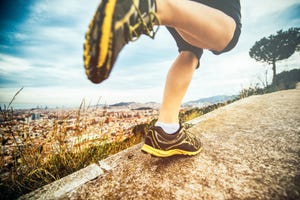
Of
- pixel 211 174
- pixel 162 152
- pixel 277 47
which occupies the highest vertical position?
pixel 277 47

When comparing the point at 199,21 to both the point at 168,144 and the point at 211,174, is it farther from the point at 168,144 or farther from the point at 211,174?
the point at 211,174

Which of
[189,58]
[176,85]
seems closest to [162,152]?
[176,85]

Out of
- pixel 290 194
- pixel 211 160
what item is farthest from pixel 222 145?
pixel 290 194

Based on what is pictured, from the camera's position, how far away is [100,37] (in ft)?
2.06

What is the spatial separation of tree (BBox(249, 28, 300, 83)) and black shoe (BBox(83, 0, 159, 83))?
2261cm

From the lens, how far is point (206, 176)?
110cm

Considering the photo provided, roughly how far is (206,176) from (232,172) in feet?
0.58

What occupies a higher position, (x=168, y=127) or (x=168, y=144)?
(x=168, y=127)

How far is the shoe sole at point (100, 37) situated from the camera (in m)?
0.63

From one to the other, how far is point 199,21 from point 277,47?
25.2 metres

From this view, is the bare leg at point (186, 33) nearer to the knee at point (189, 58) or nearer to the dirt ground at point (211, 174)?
the knee at point (189, 58)

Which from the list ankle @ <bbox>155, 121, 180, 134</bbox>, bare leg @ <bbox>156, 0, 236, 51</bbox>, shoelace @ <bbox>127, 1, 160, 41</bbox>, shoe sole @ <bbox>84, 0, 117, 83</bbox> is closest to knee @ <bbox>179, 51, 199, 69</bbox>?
bare leg @ <bbox>156, 0, 236, 51</bbox>

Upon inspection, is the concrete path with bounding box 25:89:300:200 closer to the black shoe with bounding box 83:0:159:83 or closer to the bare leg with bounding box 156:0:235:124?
the bare leg with bounding box 156:0:235:124

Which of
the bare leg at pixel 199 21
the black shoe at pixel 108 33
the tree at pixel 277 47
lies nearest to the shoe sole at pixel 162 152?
the black shoe at pixel 108 33
